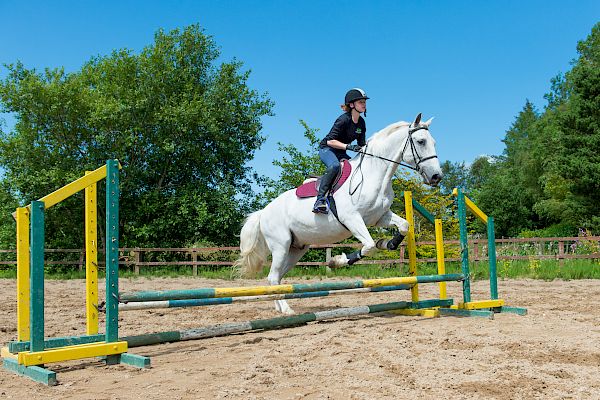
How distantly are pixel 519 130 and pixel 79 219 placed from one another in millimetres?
48108

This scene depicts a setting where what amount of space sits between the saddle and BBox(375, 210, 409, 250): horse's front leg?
615 millimetres

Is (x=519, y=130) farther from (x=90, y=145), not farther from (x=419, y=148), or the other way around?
(x=419, y=148)

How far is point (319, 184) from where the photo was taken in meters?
6.17

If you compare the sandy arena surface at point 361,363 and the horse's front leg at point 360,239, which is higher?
the horse's front leg at point 360,239

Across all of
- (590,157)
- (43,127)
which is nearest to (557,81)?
(590,157)

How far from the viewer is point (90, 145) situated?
20.8m

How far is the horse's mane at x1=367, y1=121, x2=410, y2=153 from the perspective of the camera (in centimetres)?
597

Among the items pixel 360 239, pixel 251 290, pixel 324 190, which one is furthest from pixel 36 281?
pixel 324 190

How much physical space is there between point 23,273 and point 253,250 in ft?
11.9

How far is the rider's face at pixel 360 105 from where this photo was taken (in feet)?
19.8

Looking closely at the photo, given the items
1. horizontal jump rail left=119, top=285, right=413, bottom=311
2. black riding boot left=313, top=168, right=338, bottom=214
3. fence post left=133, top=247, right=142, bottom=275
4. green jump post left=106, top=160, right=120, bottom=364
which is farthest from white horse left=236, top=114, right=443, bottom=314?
fence post left=133, top=247, right=142, bottom=275

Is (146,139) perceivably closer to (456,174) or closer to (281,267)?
(281,267)

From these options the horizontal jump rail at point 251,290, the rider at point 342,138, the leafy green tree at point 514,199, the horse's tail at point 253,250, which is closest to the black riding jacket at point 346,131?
the rider at point 342,138

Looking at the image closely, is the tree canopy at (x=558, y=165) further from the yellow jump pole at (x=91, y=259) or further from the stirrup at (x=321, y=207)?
the yellow jump pole at (x=91, y=259)
